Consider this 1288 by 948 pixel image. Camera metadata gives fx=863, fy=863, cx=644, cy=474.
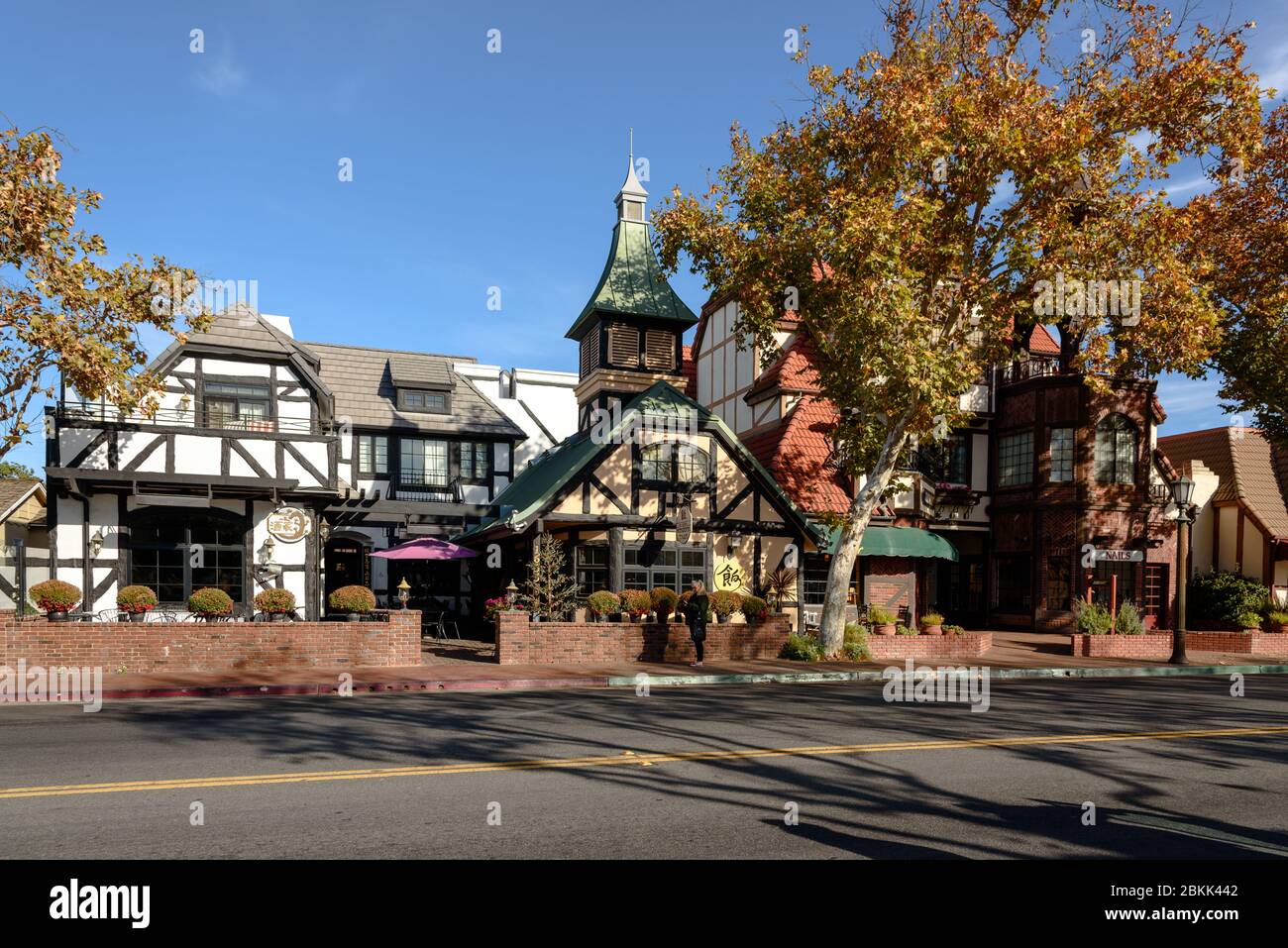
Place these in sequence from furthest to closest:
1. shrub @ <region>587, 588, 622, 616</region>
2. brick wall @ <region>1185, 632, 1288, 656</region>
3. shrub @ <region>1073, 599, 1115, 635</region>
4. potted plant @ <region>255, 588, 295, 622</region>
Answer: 1. brick wall @ <region>1185, 632, 1288, 656</region>
2. shrub @ <region>1073, 599, 1115, 635</region>
3. shrub @ <region>587, 588, 622, 616</region>
4. potted plant @ <region>255, 588, 295, 622</region>

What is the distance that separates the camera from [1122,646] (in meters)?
22.4

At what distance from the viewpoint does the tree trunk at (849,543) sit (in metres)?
19.7

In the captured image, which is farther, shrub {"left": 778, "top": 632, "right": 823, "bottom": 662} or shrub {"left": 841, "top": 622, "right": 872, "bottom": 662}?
shrub {"left": 841, "top": 622, "right": 872, "bottom": 662}

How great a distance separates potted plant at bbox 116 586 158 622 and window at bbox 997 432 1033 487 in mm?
25224

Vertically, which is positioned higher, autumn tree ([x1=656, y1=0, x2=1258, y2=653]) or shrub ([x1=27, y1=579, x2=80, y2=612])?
autumn tree ([x1=656, y1=0, x2=1258, y2=653])

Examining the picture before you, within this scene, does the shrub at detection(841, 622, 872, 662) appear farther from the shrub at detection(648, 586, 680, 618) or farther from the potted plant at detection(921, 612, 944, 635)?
the shrub at detection(648, 586, 680, 618)

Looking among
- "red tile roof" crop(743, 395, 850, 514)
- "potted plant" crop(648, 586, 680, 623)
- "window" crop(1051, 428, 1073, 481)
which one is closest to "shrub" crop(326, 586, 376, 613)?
"potted plant" crop(648, 586, 680, 623)

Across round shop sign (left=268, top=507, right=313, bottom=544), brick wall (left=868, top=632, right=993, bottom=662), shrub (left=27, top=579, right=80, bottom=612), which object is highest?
round shop sign (left=268, top=507, right=313, bottom=544)

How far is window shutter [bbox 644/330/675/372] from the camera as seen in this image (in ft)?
94.8

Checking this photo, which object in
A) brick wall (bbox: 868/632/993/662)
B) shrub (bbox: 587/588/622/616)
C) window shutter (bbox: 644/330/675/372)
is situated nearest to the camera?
shrub (bbox: 587/588/622/616)

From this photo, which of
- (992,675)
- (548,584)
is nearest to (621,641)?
(548,584)

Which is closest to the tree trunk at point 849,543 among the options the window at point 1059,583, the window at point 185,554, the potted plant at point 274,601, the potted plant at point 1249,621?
the window at point 1059,583

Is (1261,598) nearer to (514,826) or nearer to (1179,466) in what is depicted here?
(1179,466)

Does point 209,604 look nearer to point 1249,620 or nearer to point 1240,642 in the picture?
point 1240,642
